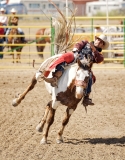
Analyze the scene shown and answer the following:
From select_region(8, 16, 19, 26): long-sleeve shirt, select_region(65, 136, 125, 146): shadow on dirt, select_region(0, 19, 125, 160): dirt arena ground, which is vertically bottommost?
select_region(65, 136, 125, 146): shadow on dirt

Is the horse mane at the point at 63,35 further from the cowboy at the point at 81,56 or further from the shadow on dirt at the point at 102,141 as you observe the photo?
the shadow on dirt at the point at 102,141

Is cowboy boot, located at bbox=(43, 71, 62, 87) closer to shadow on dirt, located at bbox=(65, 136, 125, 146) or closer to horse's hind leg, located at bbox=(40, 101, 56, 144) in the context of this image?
horse's hind leg, located at bbox=(40, 101, 56, 144)

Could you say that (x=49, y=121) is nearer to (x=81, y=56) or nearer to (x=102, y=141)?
(x=102, y=141)

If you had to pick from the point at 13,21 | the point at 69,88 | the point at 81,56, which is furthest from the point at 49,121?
the point at 13,21

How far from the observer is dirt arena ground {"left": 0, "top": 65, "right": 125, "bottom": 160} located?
7535 mm

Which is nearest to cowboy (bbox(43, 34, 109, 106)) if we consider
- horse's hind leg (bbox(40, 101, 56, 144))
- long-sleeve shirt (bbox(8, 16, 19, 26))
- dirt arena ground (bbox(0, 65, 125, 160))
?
horse's hind leg (bbox(40, 101, 56, 144))

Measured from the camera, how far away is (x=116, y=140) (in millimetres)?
8672

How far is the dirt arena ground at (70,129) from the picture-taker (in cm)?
754

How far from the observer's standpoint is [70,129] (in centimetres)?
936

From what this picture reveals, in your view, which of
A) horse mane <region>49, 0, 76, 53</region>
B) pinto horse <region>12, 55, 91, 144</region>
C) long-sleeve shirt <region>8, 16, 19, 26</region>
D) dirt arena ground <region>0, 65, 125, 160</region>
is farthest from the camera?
long-sleeve shirt <region>8, 16, 19, 26</region>

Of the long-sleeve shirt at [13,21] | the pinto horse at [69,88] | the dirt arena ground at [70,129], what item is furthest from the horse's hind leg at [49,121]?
the long-sleeve shirt at [13,21]

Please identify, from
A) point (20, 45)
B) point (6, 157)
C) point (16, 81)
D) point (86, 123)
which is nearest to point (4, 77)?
point (16, 81)

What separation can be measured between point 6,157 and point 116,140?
203cm

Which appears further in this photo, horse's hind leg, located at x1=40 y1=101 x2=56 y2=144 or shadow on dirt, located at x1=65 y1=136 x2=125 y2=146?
shadow on dirt, located at x1=65 y1=136 x2=125 y2=146
